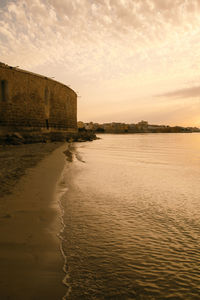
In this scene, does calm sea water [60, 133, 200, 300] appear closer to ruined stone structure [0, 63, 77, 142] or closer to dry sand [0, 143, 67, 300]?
dry sand [0, 143, 67, 300]

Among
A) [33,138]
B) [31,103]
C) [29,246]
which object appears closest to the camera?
[29,246]

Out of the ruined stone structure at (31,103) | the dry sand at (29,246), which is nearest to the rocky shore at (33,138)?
the ruined stone structure at (31,103)

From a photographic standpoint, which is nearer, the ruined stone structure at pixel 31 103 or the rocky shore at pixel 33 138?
the rocky shore at pixel 33 138

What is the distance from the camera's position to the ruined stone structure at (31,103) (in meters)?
A: 16.2

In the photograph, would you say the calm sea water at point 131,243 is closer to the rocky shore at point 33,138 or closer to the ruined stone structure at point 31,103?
the rocky shore at point 33,138

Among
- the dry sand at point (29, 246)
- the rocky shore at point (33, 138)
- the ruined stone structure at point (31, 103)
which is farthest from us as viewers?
the ruined stone structure at point (31, 103)

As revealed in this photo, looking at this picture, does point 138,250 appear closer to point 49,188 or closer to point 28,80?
point 49,188

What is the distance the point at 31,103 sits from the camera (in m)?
18.4

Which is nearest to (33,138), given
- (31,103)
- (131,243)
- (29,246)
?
(31,103)

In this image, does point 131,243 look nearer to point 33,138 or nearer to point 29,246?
point 29,246

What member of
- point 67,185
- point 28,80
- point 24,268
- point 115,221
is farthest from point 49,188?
point 28,80

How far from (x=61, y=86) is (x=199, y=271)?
76.1 feet

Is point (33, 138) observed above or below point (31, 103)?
below

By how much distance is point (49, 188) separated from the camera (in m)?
3.63
